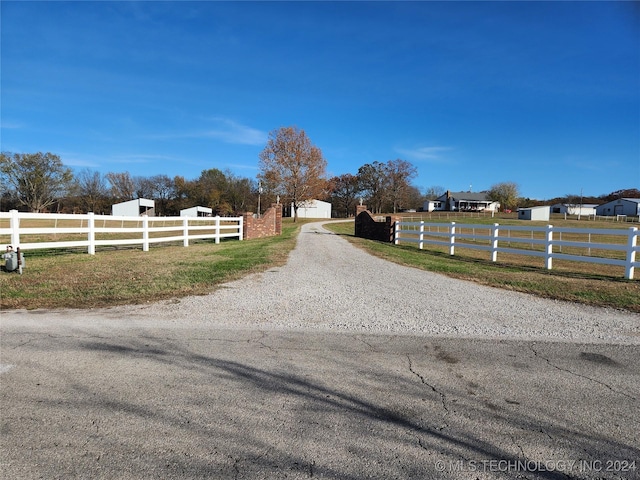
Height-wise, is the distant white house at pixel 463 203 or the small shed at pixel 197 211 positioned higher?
the distant white house at pixel 463 203

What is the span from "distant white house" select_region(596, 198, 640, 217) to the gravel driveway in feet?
300

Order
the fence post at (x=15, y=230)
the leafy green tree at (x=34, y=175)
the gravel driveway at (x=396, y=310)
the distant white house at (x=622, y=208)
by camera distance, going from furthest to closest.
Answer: the distant white house at (x=622, y=208) → the leafy green tree at (x=34, y=175) → the fence post at (x=15, y=230) → the gravel driveway at (x=396, y=310)

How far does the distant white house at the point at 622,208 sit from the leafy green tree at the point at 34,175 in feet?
353

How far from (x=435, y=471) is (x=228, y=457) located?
1287 mm

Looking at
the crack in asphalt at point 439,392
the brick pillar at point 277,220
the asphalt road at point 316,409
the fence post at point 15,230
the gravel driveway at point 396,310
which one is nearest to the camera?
the asphalt road at point 316,409

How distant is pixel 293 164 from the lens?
47.2 metres

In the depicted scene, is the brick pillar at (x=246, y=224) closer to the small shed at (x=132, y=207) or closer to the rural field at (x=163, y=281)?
the rural field at (x=163, y=281)

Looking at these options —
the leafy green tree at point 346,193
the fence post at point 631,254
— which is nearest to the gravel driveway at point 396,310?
the fence post at point 631,254

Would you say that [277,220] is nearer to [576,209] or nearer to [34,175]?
[34,175]

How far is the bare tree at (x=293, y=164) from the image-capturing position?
153 ft

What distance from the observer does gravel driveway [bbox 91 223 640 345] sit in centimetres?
524

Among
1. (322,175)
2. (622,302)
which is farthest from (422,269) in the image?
(322,175)

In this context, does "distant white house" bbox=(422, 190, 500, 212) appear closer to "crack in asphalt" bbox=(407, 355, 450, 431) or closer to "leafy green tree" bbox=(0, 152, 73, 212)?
"leafy green tree" bbox=(0, 152, 73, 212)

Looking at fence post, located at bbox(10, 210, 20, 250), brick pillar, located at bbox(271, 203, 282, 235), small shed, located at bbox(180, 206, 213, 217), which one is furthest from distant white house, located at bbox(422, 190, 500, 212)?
fence post, located at bbox(10, 210, 20, 250)
